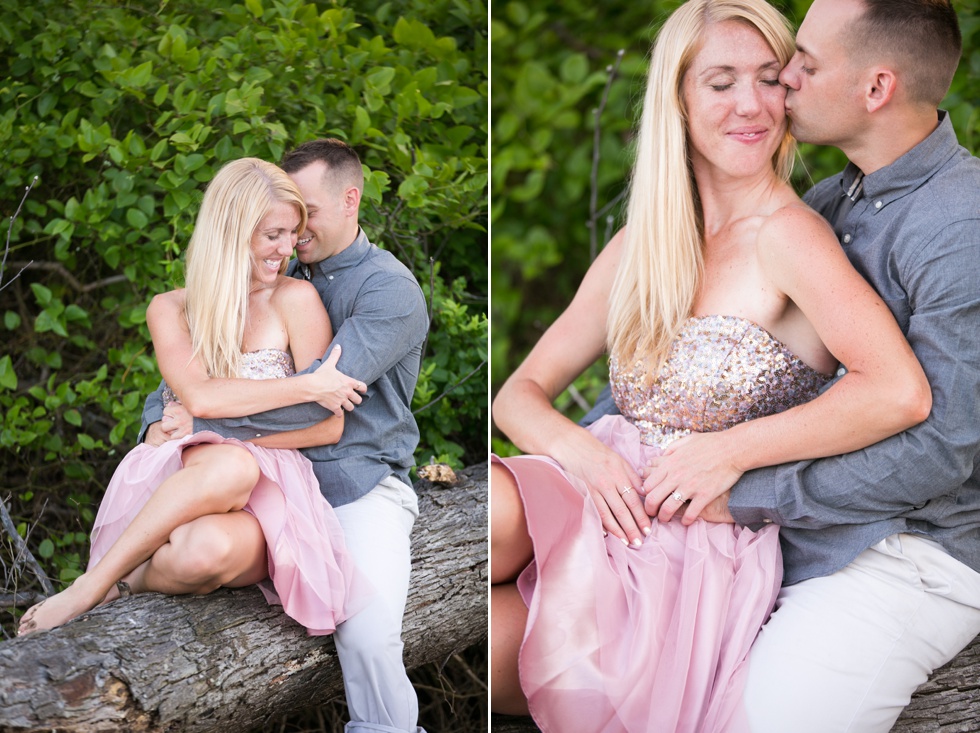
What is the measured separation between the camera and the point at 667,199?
1945 mm

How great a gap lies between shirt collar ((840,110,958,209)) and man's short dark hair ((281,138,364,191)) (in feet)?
3.30

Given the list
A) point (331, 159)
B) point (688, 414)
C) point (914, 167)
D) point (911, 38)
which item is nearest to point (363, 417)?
point (331, 159)

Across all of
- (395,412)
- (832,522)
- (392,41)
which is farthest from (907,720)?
(392,41)

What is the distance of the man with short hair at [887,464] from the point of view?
164 cm

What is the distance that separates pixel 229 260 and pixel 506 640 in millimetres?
872

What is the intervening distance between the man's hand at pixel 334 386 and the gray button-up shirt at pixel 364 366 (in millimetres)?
15

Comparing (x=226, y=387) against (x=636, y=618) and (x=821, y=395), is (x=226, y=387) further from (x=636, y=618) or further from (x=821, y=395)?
(x=821, y=395)

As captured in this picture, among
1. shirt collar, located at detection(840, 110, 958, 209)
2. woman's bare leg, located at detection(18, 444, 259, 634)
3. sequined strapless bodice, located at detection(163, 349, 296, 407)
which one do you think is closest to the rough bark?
woman's bare leg, located at detection(18, 444, 259, 634)

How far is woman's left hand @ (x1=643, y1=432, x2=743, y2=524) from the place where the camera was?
1.76 m

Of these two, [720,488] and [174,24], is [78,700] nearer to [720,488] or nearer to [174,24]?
[720,488]

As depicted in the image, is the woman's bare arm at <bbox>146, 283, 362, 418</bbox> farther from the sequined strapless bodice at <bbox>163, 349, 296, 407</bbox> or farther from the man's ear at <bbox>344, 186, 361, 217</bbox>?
the man's ear at <bbox>344, 186, 361, 217</bbox>

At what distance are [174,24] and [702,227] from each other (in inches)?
51.4

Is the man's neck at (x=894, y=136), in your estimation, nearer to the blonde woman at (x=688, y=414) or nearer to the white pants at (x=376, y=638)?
the blonde woman at (x=688, y=414)

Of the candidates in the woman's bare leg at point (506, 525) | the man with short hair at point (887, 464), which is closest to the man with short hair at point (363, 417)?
the woman's bare leg at point (506, 525)
